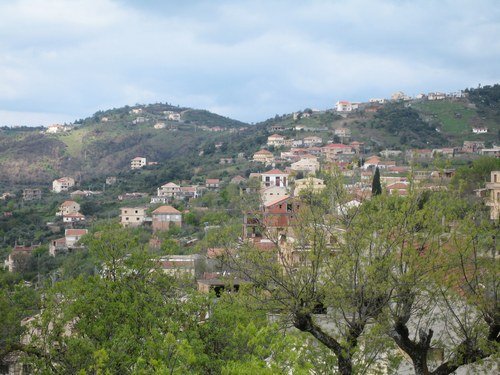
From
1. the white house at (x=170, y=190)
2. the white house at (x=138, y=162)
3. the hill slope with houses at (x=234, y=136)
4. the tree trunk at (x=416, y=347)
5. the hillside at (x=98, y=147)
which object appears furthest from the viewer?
the hillside at (x=98, y=147)

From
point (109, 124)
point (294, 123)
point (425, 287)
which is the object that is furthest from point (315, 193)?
point (109, 124)

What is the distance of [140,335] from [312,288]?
3098mm

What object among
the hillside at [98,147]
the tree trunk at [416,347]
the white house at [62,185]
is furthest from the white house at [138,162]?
the tree trunk at [416,347]

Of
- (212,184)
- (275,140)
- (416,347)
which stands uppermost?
(275,140)

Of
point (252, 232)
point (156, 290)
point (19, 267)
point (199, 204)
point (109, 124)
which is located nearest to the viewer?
point (156, 290)

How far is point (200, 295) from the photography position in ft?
35.2

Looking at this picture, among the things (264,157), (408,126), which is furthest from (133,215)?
(408,126)

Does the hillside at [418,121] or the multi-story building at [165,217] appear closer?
the multi-story building at [165,217]

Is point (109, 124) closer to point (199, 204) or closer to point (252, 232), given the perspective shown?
point (199, 204)

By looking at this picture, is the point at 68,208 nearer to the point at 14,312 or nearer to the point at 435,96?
the point at 14,312

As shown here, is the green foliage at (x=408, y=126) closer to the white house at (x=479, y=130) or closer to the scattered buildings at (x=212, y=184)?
the white house at (x=479, y=130)

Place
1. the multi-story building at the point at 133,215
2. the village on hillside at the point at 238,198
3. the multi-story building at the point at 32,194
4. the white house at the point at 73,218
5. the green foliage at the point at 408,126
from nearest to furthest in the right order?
the village on hillside at the point at 238,198
the multi-story building at the point at 133,215
the white house at the point at 73,218
the multi-story building at the point at 32,194
the green foliage at the point at 408,126

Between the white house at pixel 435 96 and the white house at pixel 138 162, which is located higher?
the white house at pixel 435 96

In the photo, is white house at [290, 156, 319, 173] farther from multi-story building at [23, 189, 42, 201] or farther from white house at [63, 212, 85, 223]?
multi-story building at [23, 189, 42, 201]
